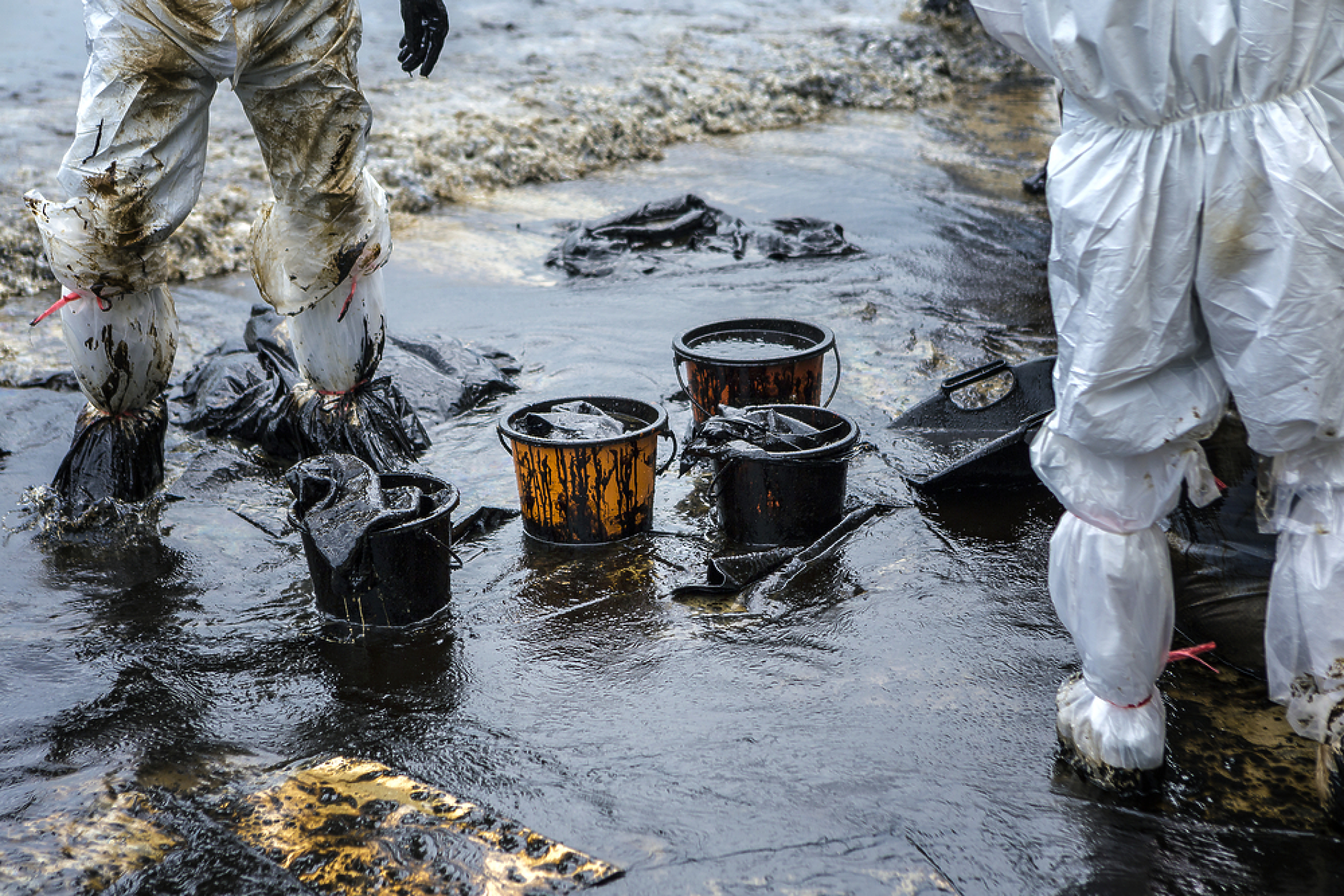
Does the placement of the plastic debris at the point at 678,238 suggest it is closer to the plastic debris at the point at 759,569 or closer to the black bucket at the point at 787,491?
the black bucket at the point at 787,491

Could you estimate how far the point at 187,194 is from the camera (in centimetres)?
372

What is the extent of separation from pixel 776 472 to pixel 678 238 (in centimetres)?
395

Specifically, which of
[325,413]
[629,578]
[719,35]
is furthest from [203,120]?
[719,35]

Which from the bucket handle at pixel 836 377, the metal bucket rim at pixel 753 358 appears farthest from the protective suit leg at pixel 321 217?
the bucket handle at pixel 836 377

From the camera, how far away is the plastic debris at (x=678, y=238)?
687 cm

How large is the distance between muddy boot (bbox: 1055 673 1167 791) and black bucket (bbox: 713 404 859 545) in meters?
1.29

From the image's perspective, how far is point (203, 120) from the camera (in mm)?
3732

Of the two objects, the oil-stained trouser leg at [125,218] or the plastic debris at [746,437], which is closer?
the oil-stained trouser leg at [125,218]

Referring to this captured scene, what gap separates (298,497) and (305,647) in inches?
17.1

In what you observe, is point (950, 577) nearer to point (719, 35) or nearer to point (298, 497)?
point (298, 497)

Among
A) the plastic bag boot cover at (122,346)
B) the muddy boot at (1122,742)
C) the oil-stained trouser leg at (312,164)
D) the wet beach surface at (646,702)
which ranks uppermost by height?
the oil-stained trouser leg at (312,164)

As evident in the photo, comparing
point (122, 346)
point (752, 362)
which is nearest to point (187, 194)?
point (122, 346)

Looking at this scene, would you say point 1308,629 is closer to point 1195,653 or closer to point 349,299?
point 1195,653

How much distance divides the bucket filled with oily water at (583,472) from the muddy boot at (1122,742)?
5.34 ft
